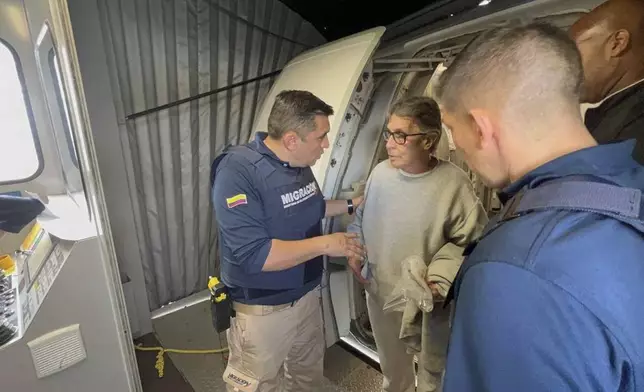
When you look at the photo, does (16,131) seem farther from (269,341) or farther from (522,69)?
(522,69)

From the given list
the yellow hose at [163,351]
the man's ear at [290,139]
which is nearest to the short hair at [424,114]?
the man's ear at [290,139]

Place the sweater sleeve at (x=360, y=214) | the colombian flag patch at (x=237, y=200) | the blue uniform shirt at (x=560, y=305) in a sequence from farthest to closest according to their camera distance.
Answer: the sweater sleeve at (x=360, y=214) → the colombian flag patch at (x=237, y=200) → the blue uniform shirt at (x=560, y=305)

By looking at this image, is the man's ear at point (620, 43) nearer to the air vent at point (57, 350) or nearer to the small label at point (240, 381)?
the small label at point (240, 381)

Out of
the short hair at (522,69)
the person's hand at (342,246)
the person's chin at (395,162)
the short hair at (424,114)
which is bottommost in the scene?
the person's hand at (342,246)

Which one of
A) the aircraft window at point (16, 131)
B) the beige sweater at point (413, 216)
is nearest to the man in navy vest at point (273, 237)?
the beige sweater at point (413, 216)

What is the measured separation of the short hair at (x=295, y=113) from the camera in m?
1.80

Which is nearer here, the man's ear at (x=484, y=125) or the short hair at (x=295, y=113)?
the man's ear at (x=484, y=125)

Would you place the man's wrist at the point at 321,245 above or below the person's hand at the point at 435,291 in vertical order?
above

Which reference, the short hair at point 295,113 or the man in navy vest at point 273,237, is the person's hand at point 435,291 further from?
the short hair at point 295,113

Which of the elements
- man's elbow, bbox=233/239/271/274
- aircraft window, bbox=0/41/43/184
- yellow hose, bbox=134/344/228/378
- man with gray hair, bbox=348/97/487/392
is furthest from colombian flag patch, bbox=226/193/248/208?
yellow hose, bbox=134/344/228/378

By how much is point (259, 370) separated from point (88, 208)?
38.3 inches

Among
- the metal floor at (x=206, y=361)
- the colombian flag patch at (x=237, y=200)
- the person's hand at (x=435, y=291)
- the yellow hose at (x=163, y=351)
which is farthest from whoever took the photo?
the yellow hose at (x=163, y=351)

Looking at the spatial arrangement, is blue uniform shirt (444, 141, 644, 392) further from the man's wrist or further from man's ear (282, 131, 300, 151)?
man's ear (282, 131, 300, 151)

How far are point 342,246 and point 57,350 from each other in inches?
41.1
